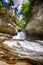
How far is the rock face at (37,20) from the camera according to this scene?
4.89 meters

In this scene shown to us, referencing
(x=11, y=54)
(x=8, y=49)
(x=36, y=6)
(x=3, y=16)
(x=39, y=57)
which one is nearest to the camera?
(x=39, y=57)

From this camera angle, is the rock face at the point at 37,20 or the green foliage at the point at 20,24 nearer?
the rock face at the point at 37,20

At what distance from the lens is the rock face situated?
489 cm

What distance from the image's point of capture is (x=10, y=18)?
6.95m

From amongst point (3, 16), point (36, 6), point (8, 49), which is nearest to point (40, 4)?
point (36, 6)

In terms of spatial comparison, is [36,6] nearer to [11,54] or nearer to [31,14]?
[31,14]

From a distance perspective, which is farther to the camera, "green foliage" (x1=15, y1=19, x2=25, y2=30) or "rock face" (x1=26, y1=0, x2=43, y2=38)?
"green foliage" (x1=15, y1=19, x2=25, y2=30)

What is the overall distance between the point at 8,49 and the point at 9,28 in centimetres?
293

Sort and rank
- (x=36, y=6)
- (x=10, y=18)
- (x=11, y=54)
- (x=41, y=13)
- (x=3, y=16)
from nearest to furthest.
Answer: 1. (x=11, y=54)
2. (x=41, y=13)
3. (x=36, y=6)
4. (x=3, y=16)
5. (x=10, y=18)

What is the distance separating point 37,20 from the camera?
4.97m

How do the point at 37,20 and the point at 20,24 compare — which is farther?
the point at 20,24

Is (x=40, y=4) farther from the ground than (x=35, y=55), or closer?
farther from the ground

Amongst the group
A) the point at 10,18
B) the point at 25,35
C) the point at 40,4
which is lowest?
the point at 25,35

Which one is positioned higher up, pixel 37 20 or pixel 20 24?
pixel 37 20
